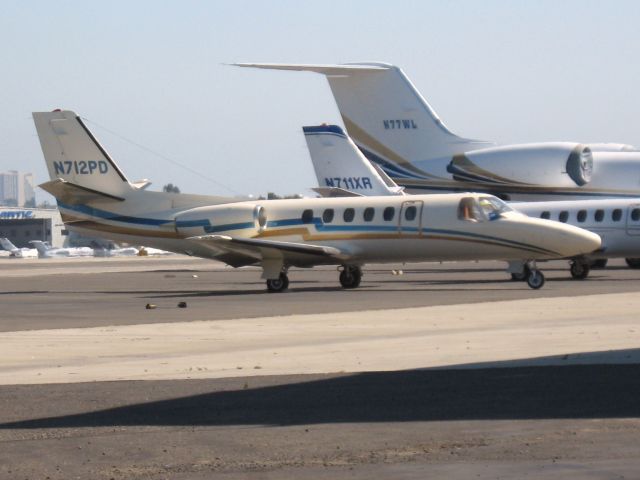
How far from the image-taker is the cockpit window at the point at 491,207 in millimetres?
35812

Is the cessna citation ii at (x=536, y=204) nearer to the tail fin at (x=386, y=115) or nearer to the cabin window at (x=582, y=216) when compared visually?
the cabin window at (x=582, y=216)

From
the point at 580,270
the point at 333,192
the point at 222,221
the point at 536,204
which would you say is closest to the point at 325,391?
the point at 222,221

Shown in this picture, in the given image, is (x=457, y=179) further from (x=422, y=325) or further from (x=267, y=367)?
(x=267, y=367)

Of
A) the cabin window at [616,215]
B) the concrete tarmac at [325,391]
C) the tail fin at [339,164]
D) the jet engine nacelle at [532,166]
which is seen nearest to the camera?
the concrete tarmac at [325,391]

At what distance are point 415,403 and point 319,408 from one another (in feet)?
2.99

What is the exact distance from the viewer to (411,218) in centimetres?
3659

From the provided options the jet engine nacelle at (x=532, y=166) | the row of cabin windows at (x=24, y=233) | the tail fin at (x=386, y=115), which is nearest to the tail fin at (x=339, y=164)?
the jet engine nacelle at (x=532, y=166)

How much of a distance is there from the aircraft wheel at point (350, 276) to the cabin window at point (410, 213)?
240 cm

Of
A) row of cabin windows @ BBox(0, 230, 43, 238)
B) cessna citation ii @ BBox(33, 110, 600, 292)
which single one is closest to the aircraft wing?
cessna citation ii @ BBox(33, 110, 600, 292)

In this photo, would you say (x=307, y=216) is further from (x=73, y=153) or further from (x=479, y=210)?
(x=73, y=153)

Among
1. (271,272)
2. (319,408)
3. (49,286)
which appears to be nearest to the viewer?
(319,408)

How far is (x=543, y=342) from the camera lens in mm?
19109

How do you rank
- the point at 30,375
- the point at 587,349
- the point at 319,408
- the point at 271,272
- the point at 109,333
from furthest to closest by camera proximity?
the point at 271,272 < the point at 109,333 < the point at 587,349 < the point at 30,375 < the point at 319,408

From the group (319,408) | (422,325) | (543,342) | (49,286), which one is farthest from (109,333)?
(49,286)
